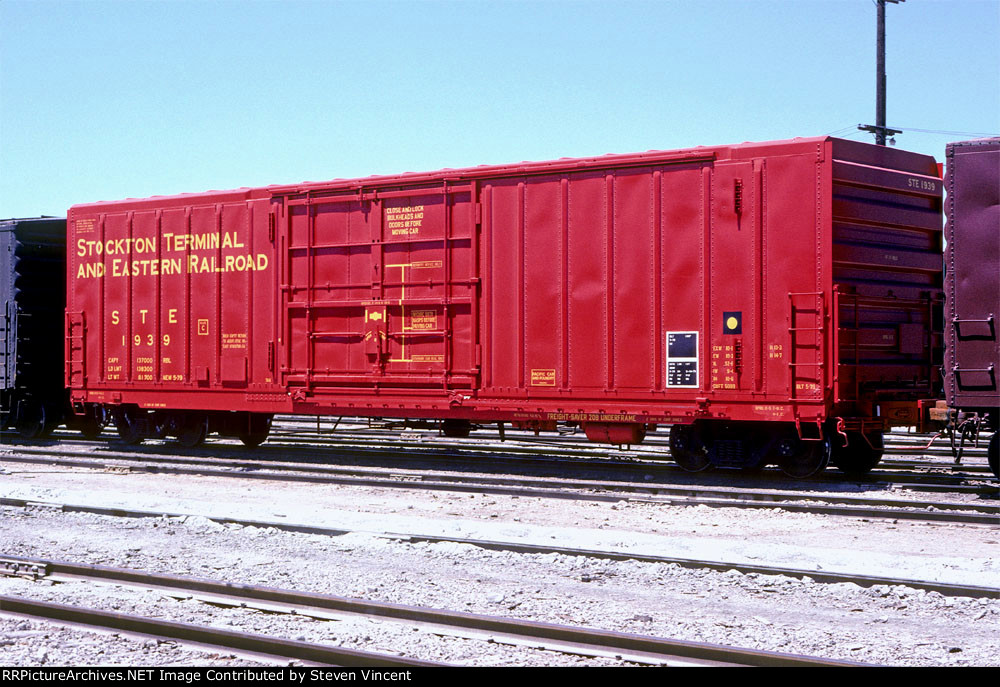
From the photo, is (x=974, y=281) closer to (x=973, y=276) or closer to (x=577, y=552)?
(x=973, y=276)

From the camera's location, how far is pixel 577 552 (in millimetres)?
8445

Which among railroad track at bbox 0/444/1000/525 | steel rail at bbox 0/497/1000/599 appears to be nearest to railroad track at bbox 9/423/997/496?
railroad track at bbox 0/444/1000/525

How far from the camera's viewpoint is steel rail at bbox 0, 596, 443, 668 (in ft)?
17.5

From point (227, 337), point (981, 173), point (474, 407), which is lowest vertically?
point (474, 407)

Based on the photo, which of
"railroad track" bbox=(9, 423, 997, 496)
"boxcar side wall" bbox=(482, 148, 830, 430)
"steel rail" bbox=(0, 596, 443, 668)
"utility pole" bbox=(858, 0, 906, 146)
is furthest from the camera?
"utility pole" bbox=(858, 0, 906, 146)

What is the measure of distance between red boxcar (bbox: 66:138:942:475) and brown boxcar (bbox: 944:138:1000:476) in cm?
96

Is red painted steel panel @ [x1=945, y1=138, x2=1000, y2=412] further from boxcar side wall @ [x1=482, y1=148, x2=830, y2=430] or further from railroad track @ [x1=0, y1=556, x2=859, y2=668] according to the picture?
railroad track @ [x1=0, y1=556, x2=859, y2=668]

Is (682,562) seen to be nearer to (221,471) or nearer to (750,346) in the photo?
(750,346)

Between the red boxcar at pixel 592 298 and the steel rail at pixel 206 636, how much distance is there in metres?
8.13

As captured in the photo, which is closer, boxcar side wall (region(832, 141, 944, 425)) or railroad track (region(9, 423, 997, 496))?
boxcar side wall (region(832, 141, 944, 425))

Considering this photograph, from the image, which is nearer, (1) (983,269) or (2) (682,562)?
(2) (682,562)

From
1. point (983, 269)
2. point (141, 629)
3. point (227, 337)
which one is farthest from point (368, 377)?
point (141, 629)

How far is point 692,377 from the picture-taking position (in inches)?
511

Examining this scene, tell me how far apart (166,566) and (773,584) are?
4578 millimetres
